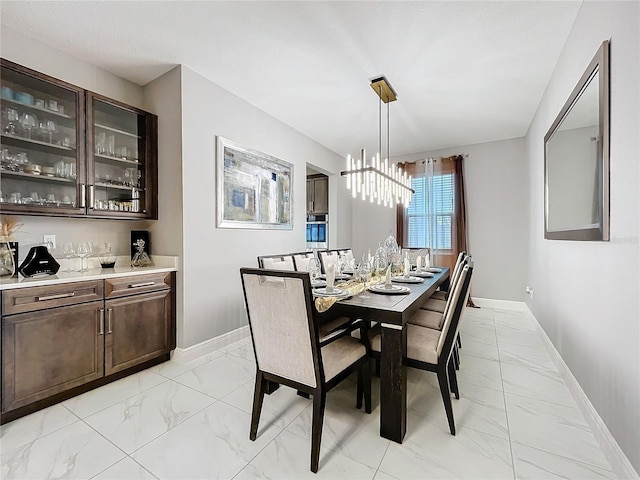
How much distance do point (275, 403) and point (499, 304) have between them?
4.10m

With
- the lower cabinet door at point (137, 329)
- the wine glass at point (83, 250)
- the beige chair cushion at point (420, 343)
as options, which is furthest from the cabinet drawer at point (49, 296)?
the beige chair cushion at point (420, 343)

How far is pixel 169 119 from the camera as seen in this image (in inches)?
106

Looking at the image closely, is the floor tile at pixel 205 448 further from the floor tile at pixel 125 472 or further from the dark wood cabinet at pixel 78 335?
the dark wood cabinet at pixel 78 335

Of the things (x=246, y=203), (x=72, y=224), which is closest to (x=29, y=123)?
(x=72, y=224)

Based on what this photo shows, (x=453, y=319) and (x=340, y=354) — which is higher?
(x=453, y=319)

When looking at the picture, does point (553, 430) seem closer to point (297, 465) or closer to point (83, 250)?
point (297, 465)

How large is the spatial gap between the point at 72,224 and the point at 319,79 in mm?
2583

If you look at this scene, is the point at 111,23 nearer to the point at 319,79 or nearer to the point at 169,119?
the point at 169,119

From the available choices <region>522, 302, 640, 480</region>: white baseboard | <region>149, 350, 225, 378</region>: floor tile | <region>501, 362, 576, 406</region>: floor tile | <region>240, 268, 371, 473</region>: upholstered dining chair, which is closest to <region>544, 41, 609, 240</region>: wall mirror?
<region>522, 302, 640, 480</region>: white baseboard

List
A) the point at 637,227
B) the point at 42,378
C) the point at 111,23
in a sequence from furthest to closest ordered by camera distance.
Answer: the point at 111,23
the point at 42,378
the point at 637,227

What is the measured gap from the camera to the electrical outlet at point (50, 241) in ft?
7.68

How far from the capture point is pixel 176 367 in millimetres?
2549

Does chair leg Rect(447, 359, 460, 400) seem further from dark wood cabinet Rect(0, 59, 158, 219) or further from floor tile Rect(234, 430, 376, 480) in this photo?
dark wood cabinet Rect(0, 59, 158, 219)

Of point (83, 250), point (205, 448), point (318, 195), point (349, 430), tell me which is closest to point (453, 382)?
point (349, 430)
